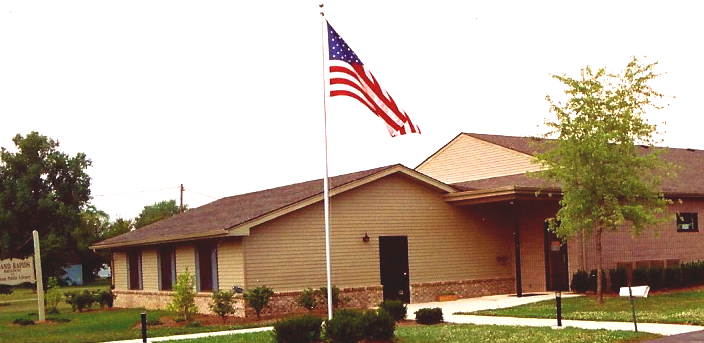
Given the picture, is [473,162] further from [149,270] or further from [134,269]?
[134,269]

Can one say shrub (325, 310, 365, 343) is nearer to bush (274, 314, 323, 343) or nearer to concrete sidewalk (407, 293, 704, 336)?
bush (274, 314, 323, 343)

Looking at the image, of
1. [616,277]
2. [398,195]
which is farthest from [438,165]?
[616,277]

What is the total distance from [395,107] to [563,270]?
13.1 m

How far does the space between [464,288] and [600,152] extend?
830 cm

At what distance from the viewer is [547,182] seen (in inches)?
1100

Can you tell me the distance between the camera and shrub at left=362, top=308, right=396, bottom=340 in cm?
1581

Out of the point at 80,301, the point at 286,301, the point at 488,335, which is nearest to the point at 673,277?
the point at 286,301

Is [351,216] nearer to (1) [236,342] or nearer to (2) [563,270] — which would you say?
(2) [563,270]

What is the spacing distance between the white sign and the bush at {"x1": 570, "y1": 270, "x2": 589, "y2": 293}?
59.8 ft

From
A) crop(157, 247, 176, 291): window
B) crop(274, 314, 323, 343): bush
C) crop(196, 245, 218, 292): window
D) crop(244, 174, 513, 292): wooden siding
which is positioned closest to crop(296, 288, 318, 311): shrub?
crop(244, 174, 513, 292): wooden siding

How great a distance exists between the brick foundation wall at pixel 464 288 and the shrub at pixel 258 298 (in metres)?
5.74

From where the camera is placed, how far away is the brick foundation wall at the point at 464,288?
2811cm

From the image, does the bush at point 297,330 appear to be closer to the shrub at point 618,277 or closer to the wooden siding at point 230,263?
the wooden siding at point 230,263

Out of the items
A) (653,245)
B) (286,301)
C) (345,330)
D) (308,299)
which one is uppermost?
(653,245)
